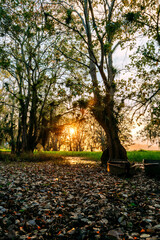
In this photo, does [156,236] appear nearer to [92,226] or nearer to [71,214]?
[92,226]

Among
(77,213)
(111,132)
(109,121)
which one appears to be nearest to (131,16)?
(109,121)

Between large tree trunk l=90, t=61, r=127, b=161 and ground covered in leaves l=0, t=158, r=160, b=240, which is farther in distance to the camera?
large tree trunk l=90, t=61, r=127, b=161

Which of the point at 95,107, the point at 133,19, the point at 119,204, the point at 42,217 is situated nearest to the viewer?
the point at 42,217

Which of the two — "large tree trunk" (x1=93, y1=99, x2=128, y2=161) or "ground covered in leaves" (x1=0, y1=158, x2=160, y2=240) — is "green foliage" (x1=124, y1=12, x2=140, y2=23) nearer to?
"large tree trunk" (x1=93, y1=99, x2=128, y2=161)

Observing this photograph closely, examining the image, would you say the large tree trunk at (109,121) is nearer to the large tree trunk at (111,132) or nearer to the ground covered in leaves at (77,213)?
the large tree trunk at (111,132)

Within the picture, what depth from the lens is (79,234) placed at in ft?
15.8

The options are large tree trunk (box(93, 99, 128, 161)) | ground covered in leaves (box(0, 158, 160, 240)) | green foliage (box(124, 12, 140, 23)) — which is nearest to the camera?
ground covered in leaves (box(0, 158, 160, 240))

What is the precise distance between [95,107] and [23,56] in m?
15.0

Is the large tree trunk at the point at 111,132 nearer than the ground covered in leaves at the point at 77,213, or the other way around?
the ground covered in leaves at the point at 77,213

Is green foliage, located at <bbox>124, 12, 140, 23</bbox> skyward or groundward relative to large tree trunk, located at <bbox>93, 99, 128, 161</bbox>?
skyward

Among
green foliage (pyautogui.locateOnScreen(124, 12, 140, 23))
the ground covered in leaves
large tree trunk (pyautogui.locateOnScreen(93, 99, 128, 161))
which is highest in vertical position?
green foliage (pyautogui.locateOnScreen(124, 12, 140, 23))

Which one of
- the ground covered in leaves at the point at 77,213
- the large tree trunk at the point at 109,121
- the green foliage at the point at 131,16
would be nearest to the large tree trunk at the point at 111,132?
the large tree trunk at the point at 109,121

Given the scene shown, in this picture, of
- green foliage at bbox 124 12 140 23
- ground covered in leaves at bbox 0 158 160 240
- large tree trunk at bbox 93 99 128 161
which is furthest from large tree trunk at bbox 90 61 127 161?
ground covered in leaves at bbox 0 158 160 240

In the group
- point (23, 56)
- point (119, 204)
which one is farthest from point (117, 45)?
point (119, 204)
